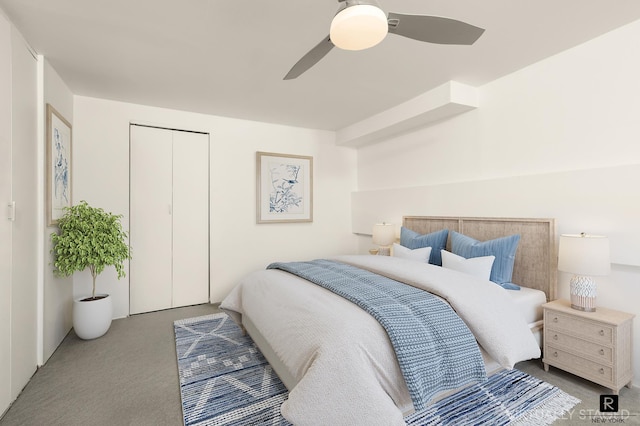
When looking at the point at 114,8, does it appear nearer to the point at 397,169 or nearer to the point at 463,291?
the point at 463,291

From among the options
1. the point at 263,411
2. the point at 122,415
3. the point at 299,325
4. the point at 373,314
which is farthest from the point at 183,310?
the point at 373,314

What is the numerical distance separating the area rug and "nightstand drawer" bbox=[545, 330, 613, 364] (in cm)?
30

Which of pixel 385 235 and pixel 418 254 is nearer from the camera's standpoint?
pixel 418 254

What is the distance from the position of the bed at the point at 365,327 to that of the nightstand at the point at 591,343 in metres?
0.16

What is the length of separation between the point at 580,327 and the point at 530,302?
0.34 metres

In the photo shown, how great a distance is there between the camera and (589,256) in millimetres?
2064

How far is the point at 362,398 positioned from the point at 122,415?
1.49m

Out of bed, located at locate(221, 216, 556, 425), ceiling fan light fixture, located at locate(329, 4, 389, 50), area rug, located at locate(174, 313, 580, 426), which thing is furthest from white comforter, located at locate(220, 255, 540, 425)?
ceiling fan light fixture, located at locate(329, 4, 389, 50)

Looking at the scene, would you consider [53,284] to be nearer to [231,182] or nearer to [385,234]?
[231,182]

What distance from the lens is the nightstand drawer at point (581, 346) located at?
1.95m

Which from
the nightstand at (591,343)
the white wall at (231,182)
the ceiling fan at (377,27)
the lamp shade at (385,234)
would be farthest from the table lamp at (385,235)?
the ceiling fan at (377,27)

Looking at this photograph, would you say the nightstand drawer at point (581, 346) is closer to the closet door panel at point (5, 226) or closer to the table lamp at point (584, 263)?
the table lamp at point (584, 263)

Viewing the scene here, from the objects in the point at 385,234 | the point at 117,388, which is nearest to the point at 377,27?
the point at 117,388

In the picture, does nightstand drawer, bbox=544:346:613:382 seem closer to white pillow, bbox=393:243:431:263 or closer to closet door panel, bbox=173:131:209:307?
white pillow, bbox=393:243:431:263
